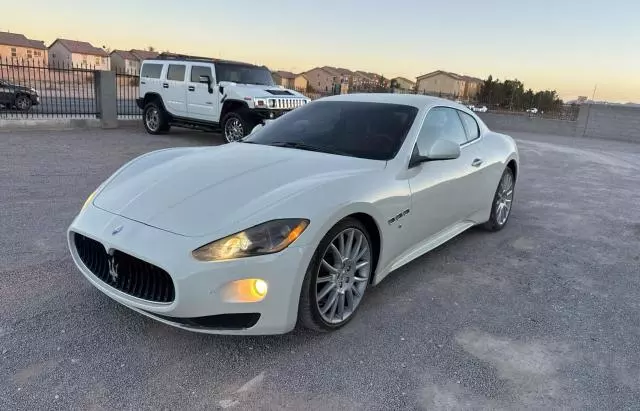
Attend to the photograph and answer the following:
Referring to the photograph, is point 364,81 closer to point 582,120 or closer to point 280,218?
point 582,120

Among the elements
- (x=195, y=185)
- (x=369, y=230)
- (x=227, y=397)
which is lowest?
(x=227, y=397)

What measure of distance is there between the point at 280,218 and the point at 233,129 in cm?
875

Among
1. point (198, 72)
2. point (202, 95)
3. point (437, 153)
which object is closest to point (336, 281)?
point (437, 153)

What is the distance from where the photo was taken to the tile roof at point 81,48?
79.3 m

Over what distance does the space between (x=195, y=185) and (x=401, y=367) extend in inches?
64.7

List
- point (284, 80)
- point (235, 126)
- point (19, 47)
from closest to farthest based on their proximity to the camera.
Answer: point (235, 126)
point (19, 47)
point (284, 80)

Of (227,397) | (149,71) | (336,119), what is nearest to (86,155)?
(149,71)

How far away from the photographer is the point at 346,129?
3939 mm

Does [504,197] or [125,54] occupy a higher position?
[125,54]

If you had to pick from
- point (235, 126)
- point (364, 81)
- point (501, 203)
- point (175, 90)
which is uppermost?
point (364, 81)

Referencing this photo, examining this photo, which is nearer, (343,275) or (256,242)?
(256,242)

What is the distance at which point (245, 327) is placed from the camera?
2.55 m

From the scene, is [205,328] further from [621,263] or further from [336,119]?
[621,263]

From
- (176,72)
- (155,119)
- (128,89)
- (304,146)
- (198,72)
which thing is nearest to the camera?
(304,146)
